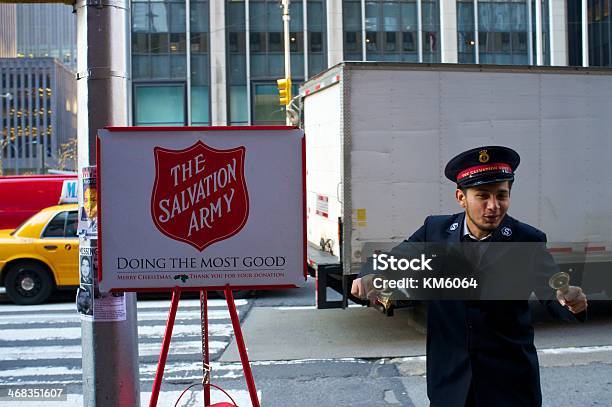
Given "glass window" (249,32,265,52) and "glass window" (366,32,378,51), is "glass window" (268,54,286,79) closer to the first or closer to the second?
"glass window" (249,32,265,52)

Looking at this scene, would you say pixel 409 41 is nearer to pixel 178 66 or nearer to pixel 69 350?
pixel 178 66

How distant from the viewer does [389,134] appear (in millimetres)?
8672

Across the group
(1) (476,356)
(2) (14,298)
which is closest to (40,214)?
(2) (14,298)

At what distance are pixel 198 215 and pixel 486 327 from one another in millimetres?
1514

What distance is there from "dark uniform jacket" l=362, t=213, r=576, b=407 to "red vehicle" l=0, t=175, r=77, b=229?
1371cm

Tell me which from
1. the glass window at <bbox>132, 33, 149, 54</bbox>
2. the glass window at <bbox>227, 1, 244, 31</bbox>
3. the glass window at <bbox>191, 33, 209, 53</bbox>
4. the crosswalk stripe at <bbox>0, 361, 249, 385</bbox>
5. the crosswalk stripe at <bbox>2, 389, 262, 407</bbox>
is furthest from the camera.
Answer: the glass window at <bbox>227, 1, 244, 31</bbox>

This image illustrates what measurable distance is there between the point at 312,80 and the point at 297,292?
4.42 m

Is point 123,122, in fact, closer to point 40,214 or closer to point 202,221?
point 202,221

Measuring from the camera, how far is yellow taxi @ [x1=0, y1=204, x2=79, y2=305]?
12.0 m

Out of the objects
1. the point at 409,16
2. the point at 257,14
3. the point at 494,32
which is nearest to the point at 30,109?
the point at 257,14

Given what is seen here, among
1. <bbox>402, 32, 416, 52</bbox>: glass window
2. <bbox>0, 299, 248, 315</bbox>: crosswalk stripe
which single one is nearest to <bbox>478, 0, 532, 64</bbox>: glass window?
<bbox>402, 32, 416, 52</bbox>: glass window

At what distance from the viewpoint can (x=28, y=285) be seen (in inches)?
480

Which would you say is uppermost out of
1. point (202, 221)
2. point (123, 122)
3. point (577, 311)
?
point (123, 122)

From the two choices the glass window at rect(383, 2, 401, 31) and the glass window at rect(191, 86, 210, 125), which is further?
the glass window at rect(383, 2, 401, 31)
